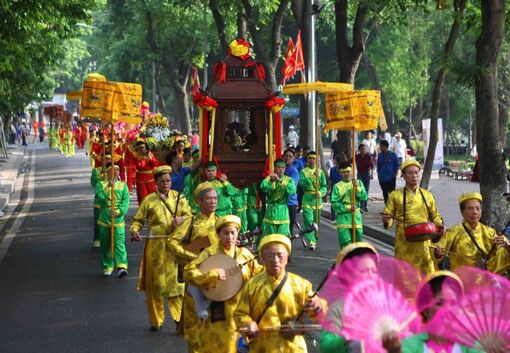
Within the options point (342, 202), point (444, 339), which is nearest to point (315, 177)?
point (342, 202)

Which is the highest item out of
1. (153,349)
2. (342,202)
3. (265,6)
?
(265,6)

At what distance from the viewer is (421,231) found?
1153 centimetres

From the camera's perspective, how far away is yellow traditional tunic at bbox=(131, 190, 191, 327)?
11289 mm

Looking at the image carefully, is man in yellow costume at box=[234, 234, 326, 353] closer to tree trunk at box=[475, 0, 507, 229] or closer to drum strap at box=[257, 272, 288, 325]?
drum strap at box=[257, 272, 288, 325]

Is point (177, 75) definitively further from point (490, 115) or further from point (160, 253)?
point (160, 253)

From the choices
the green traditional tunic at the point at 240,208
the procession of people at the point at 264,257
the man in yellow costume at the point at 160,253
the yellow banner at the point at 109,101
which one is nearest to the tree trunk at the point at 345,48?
the green traditional tunic at the point at 240,208

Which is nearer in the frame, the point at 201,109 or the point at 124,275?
the point at 124,275

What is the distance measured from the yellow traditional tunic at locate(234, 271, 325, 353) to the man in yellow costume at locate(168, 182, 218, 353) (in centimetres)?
218

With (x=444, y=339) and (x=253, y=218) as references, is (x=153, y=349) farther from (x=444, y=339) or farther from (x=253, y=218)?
(x=253, y=218)

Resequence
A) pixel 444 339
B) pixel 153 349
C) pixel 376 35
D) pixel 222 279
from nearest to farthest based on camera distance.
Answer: pixel 444 339, pixel 222 279, pixel 153 349, pixel 376 35

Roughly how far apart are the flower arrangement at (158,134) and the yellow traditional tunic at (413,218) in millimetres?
13490

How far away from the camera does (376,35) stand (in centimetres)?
5738

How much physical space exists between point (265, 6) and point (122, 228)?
1990cm

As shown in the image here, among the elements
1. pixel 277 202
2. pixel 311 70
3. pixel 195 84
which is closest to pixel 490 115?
pixel 277 202
